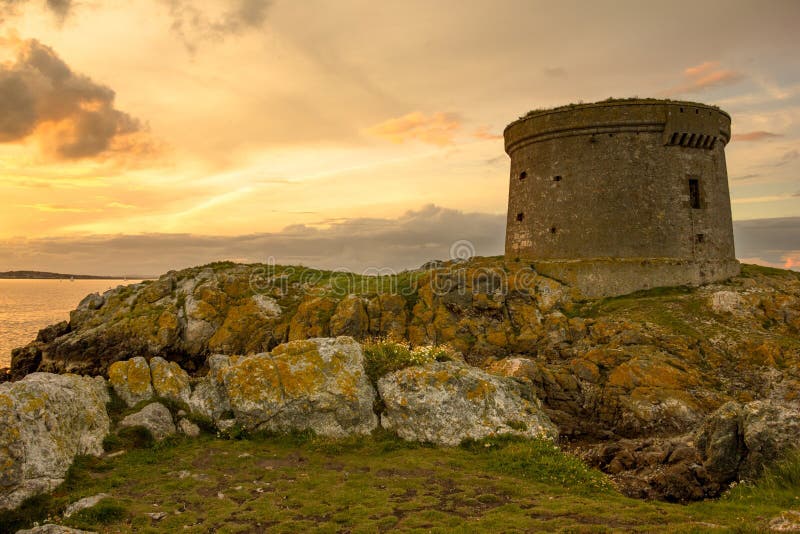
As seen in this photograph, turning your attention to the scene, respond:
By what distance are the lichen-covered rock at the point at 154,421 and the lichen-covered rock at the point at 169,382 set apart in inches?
33.6

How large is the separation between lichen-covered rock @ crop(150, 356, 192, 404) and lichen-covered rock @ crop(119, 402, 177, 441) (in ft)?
2.80

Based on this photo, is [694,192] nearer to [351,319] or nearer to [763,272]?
[763,272]

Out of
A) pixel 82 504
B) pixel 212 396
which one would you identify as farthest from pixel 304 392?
pixel 82 504

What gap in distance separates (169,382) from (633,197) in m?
27.5

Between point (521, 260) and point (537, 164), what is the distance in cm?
673

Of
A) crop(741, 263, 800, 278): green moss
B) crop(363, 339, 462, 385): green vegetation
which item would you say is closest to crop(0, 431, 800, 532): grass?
crop(363, 339, 462, 385): green vegetation

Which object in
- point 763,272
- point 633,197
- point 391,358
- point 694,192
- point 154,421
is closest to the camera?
point 154,421

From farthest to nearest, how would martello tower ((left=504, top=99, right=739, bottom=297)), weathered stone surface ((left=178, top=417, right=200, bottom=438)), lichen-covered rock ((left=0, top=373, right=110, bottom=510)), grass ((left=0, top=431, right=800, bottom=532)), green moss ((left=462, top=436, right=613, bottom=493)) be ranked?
martello tower ((left=504, top=99, right=739, bottom=297)), weathered stone surface ((left=178, top=417, right=200, bottom=438)), green moss ((left=462, top=436, right=613, bottom=493)), lichen-covered rock ((left=0, top=373, right=110, bottom=510)), grass ((left=0, top=431, right=800, bottom=532))

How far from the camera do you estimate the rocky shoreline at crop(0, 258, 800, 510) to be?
14.5 m

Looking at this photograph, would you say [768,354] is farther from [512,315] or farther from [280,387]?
[280,387]

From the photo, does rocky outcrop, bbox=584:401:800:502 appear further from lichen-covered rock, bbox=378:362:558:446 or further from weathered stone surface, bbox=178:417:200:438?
weathered stone surface, bbox=178:417:200:438

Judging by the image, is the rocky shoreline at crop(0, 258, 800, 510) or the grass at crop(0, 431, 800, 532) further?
the rocky shoreline at crop(0, 258, 800, 510)

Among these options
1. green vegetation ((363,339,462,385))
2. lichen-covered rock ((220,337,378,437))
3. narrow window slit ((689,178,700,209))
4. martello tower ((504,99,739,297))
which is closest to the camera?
lichen-covered rock ((220,337,378,437))

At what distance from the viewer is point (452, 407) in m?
14.8
